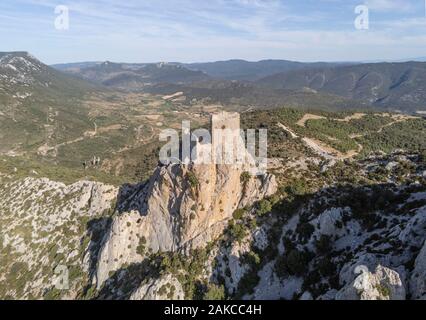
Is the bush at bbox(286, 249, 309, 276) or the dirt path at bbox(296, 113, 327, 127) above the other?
the dirt path at bbox(296, 113, 327, 127)

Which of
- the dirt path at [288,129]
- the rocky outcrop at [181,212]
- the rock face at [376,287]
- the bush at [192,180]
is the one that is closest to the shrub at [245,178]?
the rocky outcrop at [181,212]

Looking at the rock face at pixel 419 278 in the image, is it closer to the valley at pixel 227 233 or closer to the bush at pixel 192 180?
the valley at pixel 227 233

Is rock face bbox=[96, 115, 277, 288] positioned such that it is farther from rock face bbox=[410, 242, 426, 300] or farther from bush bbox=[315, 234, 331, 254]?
rock face bbox=[410, 242, 426, 300]

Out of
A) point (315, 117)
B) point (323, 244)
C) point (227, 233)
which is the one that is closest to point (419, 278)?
point (323, 244)

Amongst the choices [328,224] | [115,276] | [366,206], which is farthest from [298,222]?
[115,276]

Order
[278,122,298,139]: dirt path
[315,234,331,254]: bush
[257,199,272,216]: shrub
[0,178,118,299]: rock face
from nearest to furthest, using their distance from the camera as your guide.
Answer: [315,234,331,254]: bush < [257,199,272,216]: shrub < [0,178,118,299]: rock face < [278,122,298,139]: dirt path

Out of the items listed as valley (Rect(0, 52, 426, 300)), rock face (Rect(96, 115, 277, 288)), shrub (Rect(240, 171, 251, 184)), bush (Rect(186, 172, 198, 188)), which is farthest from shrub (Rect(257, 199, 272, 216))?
bush (Rect(186, 172, 198, 188))

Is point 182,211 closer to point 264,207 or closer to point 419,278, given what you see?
point 264,207
